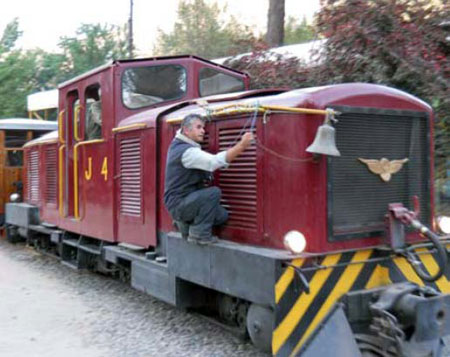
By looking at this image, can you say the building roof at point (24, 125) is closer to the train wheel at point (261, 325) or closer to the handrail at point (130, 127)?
the handrail at point (130, 127)

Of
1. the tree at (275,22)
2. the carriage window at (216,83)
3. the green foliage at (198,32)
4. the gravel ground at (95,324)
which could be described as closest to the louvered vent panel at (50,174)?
the gravel ground at (95,324)

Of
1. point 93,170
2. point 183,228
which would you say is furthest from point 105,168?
point 183,228

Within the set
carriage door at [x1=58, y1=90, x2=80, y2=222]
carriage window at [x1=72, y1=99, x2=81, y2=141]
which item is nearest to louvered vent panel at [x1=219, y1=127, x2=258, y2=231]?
carriage window at [x1=72, y1=99, x2=81, y2=141]

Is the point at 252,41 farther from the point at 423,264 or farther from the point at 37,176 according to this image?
the point at 423,264

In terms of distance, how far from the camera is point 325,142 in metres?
3.88

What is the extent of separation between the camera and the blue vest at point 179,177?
4582 mm

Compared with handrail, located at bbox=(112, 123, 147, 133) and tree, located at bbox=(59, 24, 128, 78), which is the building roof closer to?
handrail, located at bbox=(112, 123, 147, 133)

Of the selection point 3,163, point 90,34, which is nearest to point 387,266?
point 3,163

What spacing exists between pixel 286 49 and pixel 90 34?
15174 mm

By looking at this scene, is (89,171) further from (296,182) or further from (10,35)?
(10,35)

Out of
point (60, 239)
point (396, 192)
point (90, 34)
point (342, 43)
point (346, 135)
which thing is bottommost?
point (60, 239)

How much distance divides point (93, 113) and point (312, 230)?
3.77 m

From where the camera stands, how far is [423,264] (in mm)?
4348

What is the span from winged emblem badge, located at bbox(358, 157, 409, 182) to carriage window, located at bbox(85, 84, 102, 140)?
356 centimetres
